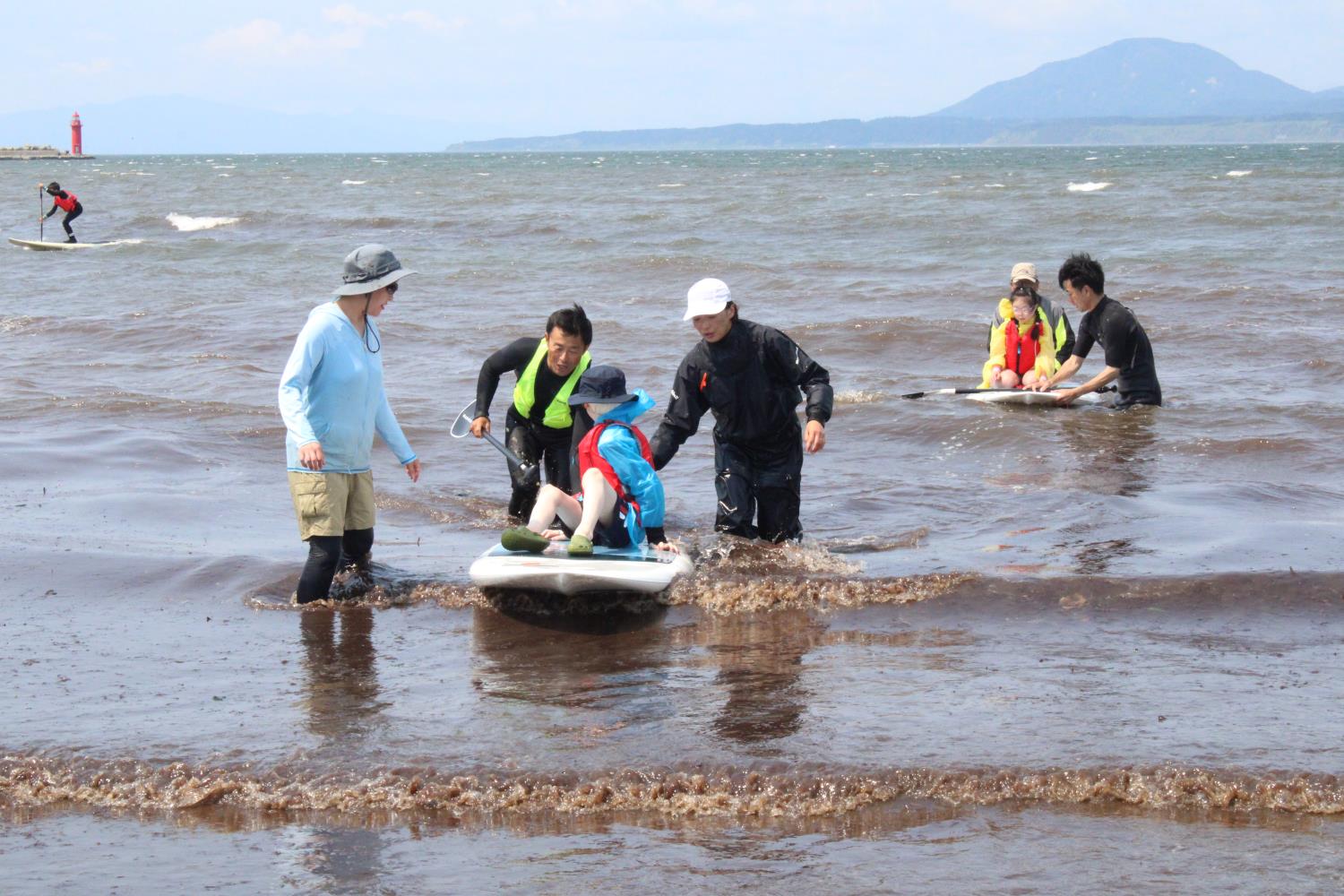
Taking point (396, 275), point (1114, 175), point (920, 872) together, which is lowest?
point (920, 872)

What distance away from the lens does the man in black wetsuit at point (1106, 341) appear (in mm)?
10633

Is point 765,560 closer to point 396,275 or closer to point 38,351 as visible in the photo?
point 396,275

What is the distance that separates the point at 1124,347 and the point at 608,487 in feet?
20.4

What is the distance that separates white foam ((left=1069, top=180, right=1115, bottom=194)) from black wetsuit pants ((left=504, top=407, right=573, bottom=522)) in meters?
40.7

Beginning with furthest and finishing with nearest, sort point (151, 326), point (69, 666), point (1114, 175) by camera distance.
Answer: point (1114, 175) → point (151, 326) → point (69, 666)

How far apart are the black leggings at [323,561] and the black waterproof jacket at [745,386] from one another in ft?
4.77

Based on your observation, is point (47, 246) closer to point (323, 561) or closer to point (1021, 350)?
point (1021, 350)

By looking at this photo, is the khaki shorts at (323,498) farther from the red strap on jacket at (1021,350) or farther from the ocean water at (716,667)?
the red strap on jacket at (1021,350)

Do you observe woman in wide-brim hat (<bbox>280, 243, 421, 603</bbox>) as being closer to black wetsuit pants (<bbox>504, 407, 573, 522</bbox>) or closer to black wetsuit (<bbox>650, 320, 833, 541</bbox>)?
black wetsuit (<bbox>650, 320, 833, 541</bbox>)

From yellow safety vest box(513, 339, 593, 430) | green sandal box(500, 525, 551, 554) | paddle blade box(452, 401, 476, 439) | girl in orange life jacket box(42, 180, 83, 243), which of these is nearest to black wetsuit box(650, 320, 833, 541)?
green sandal box(500, 525, 551, 554)

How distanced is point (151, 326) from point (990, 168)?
6307 cm

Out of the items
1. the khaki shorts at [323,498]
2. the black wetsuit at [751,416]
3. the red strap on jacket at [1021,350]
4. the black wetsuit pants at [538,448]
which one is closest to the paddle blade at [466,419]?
the black wetsuit pants at [538,448]

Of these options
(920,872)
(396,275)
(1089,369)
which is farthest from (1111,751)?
(1089,369)

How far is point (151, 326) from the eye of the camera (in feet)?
59.7
